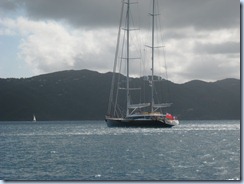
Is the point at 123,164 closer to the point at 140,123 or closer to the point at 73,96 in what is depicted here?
the point at 140,123

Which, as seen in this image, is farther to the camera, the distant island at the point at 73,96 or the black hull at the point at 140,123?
the black hull at the point at 140,123

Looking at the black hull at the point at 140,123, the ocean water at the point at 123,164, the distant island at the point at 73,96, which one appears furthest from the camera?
the black hull at the point at 140,123

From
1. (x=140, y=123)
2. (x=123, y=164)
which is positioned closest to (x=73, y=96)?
(x=140, y=123)

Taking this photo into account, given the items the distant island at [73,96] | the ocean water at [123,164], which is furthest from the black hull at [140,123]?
the ocean water at [123,164]

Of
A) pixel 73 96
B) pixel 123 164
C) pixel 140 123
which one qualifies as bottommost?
pixel 123 164

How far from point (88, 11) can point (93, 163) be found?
6.03 meters

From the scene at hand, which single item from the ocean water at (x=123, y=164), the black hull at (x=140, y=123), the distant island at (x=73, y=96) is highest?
the distant island at (x=73, y=96)

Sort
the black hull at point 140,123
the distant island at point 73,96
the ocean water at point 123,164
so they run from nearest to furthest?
1. the ocean water at point 123,164
2. the distant island at point 73,96
3. the black hull at point 140,123

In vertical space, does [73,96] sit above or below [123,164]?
above

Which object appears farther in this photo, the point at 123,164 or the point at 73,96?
the point at 73,96

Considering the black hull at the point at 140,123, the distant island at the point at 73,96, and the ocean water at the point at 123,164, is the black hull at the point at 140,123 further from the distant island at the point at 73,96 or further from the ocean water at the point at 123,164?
the ocean water at the point at 123,164

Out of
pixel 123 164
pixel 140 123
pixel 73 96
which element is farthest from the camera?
pixel 73 96

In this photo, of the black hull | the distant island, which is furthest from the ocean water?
the black hull

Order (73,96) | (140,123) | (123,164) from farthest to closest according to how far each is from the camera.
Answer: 1. (73,96)
2. (140,123)
3. (123,164)
